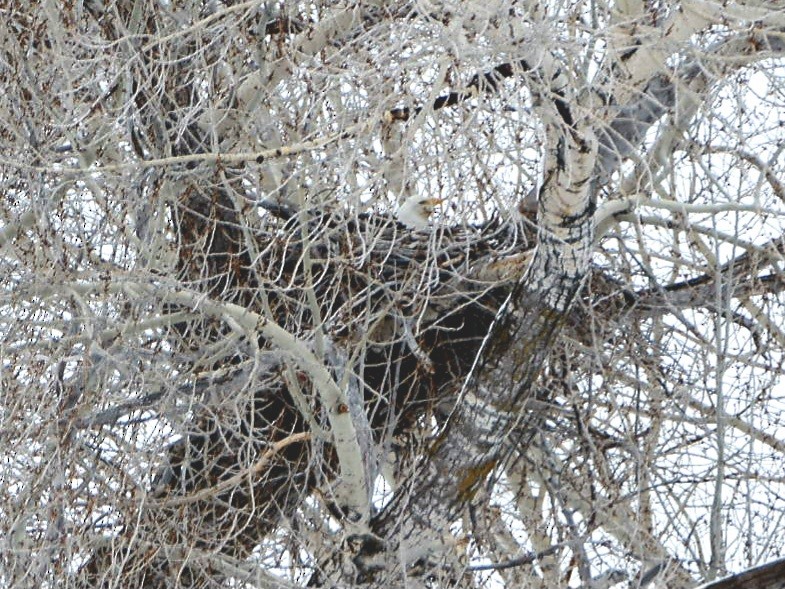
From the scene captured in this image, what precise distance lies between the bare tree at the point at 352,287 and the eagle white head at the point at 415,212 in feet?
0.28

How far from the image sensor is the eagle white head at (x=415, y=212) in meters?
7.49

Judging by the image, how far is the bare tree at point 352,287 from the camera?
660 cm

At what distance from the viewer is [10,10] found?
316 inches

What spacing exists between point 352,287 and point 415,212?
83 cm

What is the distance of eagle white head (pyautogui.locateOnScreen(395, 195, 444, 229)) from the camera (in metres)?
7.49

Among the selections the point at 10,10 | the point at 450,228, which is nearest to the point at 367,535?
the point at 450,228

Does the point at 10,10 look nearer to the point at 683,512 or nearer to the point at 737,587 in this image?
the point at 683,512

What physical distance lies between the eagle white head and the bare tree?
84 millimetres

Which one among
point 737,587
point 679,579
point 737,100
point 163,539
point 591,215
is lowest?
point 737,587

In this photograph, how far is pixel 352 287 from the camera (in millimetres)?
8281

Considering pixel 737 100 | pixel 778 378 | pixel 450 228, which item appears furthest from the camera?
pixel 778 378

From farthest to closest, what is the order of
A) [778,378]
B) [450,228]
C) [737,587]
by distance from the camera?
[778,378] < [450,228] < [737,587]

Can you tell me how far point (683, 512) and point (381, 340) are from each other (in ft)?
7.64

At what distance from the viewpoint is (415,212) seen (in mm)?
7668
